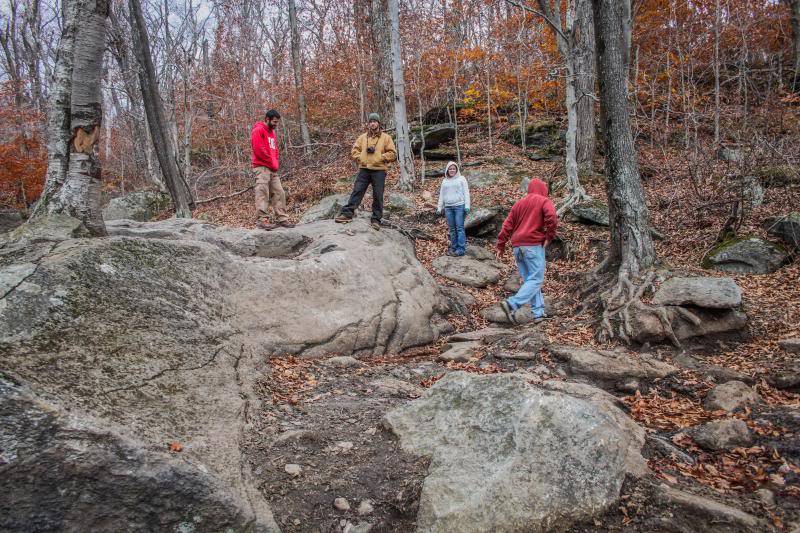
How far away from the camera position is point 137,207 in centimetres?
1723

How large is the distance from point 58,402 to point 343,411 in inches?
79.7

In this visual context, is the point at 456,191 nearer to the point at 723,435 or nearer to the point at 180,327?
the point at 180,327

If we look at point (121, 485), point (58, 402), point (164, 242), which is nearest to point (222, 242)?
point (164, 242)

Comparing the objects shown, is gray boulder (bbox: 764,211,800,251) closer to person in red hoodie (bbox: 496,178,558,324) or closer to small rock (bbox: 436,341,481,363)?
person in red hoodie (bbox: 496,178,558,324)

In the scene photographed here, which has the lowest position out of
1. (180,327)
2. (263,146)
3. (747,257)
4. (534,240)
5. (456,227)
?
(747,257)

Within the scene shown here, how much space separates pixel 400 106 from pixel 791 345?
37.1 feet

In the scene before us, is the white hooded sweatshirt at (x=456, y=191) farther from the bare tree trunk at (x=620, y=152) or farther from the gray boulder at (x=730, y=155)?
the gray boulder at (x=730, y=155)

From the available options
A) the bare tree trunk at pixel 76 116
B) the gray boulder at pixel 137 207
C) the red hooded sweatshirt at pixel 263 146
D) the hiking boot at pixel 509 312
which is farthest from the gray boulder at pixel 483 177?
the gray boulder at pixel 137 207

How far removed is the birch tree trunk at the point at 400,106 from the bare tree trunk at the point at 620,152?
295 inches

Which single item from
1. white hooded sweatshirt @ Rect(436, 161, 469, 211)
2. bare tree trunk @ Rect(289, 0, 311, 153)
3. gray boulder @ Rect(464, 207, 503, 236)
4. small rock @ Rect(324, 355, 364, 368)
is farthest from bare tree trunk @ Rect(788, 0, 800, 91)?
small rock @ Rect(324, 355, 364, 368)

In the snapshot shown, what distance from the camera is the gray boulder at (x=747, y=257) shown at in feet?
24.2

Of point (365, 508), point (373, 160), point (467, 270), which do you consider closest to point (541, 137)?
point (467, 270)

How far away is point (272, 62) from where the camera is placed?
25.7 m

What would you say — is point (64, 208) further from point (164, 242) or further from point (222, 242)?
point (222, 242)
